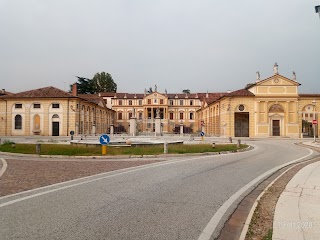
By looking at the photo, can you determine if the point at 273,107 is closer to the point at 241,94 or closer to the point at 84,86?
the point at 241,94

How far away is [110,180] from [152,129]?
1757 inches

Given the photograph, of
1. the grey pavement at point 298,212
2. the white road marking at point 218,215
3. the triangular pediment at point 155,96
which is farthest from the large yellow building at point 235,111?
the grey pavement at point 298,212

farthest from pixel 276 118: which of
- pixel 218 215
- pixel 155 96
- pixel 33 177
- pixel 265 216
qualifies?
pixel 218 215

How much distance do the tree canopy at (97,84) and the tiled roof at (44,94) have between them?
4312cm

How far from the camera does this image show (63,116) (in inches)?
2016

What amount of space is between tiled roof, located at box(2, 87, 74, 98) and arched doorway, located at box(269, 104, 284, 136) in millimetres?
36457

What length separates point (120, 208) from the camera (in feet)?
19.3

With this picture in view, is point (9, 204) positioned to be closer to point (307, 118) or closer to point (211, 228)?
point (211, 228)

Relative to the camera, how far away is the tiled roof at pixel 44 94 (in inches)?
Result: 2034

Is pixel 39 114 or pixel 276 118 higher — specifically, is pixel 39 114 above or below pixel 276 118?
above

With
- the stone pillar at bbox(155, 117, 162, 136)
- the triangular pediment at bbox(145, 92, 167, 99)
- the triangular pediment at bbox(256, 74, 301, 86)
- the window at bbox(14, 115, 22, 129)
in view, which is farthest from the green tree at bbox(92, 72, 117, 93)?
the triangular pediment at bbox(256, 74, 301, 86)

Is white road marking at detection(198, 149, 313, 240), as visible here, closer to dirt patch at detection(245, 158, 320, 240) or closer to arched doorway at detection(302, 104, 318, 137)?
dirt patch at detection(245, 158, 320, 240)

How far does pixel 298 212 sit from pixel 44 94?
53228 mm

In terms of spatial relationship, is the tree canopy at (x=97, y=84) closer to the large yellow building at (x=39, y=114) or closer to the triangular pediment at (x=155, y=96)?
the triangular pediment at (x=155, y=96)
